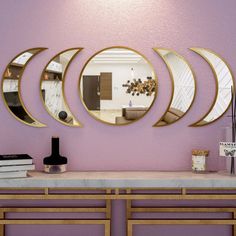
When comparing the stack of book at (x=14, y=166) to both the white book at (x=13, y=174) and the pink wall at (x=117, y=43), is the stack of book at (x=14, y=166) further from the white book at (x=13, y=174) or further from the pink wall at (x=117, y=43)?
the pink wall at (x=117, y=43)

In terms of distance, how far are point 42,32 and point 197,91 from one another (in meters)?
1.01

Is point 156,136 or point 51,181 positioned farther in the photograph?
point 156,136

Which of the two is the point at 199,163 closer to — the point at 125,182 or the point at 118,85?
the point at 125,182

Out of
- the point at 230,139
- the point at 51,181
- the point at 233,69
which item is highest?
the point at 233,69

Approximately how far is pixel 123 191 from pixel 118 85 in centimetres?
65

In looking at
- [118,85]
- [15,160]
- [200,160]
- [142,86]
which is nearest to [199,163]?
[200,160]

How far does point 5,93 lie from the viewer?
220 cm

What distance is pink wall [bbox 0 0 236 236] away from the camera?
2176 mm

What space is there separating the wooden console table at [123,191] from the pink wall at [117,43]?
147 millimetres

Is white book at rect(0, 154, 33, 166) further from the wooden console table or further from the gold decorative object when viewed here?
the gold decorative object

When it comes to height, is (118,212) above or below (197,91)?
below

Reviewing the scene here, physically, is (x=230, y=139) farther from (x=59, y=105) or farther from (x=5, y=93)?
(x=5, y=93)

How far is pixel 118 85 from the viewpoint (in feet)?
7.23

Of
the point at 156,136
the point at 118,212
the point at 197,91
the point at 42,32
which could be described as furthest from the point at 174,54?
the point at 118,212
